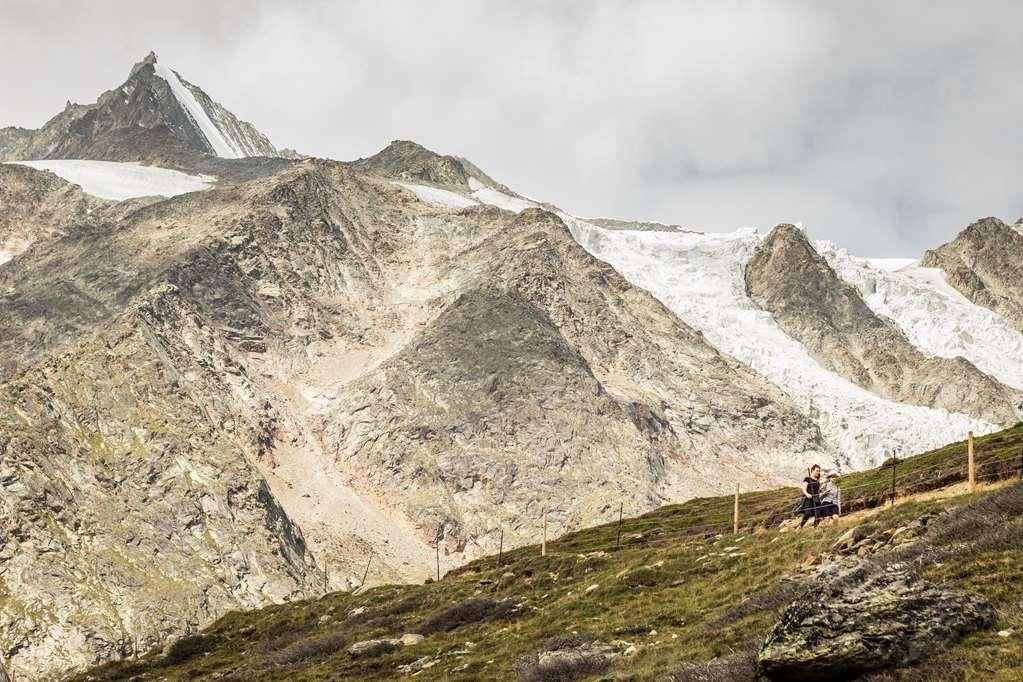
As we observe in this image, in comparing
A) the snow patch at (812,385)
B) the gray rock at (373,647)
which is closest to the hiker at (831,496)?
the gray rock at (373,647)

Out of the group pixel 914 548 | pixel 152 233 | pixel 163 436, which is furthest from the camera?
pixel 152 233

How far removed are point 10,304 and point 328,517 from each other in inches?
2663

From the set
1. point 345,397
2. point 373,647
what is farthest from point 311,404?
point 373,647

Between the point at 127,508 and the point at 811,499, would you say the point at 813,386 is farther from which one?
the point at 811,499

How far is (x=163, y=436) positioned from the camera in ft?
334

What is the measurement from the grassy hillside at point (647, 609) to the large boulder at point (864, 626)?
1.36 ft

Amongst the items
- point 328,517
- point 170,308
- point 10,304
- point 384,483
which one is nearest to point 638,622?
point 328,517

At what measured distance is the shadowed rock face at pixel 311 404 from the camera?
85.4 m

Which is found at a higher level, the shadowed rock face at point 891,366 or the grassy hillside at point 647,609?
the shadowed rock face at point 891,366

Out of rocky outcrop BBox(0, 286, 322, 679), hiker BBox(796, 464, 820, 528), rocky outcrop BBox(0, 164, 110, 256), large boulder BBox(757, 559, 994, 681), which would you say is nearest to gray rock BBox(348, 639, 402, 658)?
hiker BBox(796, 464, 820, 528)

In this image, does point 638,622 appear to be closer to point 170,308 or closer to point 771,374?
point 170,308

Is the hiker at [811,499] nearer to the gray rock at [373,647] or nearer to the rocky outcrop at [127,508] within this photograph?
the gray rock at [373,647]

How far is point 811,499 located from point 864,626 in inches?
669

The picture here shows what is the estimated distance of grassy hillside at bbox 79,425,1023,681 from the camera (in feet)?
73.2
